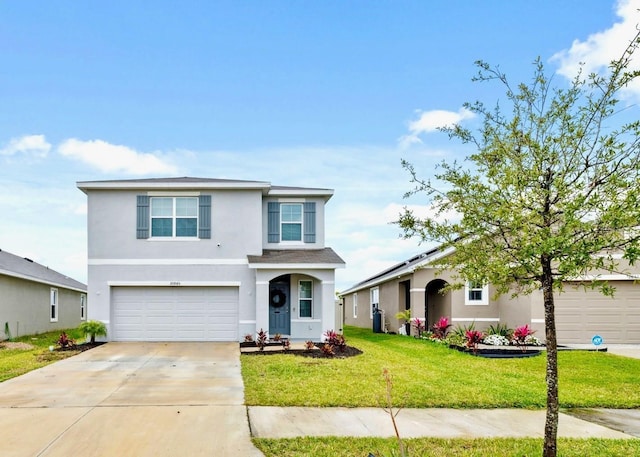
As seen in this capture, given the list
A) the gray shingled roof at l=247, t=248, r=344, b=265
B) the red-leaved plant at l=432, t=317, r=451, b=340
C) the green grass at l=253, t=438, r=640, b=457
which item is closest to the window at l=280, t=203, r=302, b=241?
the gray shingled roof at l=247, t=248, r=344, b=265

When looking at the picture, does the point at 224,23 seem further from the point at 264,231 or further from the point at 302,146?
the point at 264,231

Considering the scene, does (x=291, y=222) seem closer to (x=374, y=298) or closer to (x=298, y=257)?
(x=298, y=257)

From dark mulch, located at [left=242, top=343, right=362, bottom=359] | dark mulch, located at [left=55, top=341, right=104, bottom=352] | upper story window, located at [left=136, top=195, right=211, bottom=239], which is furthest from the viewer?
upper story window, located at [left=136, top=195, right=211, bottom=239]

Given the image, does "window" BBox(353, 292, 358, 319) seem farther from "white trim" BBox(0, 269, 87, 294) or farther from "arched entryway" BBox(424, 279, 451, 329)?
"white trim" BBox(0, 269, 87, 294)

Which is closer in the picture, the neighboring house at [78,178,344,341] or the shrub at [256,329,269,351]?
the shrub at [256,329,269,351]

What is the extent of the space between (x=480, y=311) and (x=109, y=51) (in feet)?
51.7

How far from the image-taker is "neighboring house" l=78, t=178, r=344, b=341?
20547 mm

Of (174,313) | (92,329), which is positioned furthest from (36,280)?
(174,313)

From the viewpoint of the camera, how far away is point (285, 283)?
2136cm

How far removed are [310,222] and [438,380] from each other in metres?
10.5

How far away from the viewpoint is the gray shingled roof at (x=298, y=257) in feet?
65.4

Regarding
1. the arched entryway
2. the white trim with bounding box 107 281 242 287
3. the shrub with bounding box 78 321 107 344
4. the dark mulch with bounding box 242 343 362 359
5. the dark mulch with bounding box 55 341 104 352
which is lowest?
the dark mulch with bounding box 242 343 362 359

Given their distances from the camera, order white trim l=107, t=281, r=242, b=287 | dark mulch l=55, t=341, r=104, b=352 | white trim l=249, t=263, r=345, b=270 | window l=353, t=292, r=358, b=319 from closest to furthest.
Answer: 1. dark mulch l=55, t=341, r=104, b=352
2. white trim l=249, t=263, r=345, b=270
3. white trim l=107, t=281, r=242, b=287
4. window l=353, t=292, r=358, b=319

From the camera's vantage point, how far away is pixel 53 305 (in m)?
29.8
